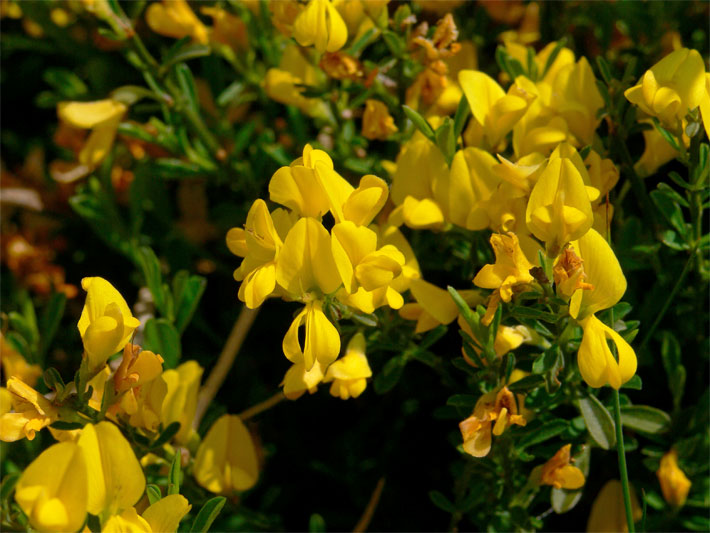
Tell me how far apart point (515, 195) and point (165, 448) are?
1.78 ft

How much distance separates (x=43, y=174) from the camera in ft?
6.14

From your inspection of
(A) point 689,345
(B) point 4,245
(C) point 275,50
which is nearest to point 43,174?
(B) point 4,245

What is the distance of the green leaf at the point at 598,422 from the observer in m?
0.98

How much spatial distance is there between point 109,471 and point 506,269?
46 centimetres

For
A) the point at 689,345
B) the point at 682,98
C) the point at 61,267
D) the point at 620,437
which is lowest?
the point at 61,267

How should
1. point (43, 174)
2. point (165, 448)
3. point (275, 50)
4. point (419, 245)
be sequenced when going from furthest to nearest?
point (43, 174)
point (275, 50)
point (419, 245)
point (165, 448)

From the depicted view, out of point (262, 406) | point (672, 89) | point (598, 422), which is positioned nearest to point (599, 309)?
point (598, 422)

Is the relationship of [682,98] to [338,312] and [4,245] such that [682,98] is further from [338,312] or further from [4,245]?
[4,245]

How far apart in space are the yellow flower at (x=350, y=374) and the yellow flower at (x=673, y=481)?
43 cm

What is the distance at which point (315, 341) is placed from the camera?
87cm

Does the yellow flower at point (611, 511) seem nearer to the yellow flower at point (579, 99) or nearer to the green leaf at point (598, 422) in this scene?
the green leaf at point (598, 422)

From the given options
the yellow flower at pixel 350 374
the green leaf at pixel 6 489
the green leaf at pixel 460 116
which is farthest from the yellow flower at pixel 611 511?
the green leaf at pixel 6 489

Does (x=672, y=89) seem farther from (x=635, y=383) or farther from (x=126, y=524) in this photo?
(x=126, y=524)

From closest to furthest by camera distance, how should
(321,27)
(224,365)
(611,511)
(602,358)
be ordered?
(602,358) → (321,27) → (611,511) → (224,365)
